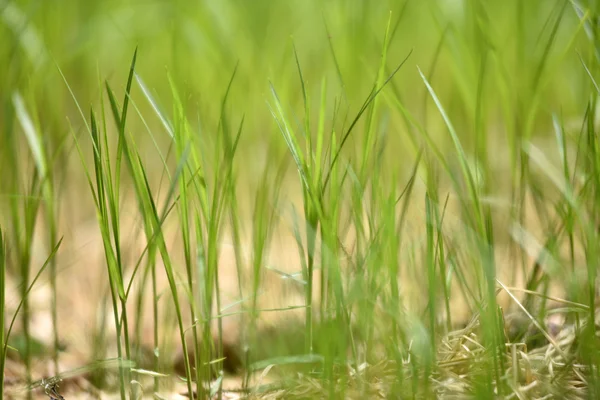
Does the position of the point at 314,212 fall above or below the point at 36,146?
below

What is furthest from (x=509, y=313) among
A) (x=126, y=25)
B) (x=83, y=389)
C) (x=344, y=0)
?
(x=126, y=25)

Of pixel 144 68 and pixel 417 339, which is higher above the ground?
pixel 144 68

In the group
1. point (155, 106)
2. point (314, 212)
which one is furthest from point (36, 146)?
point (314, 212)

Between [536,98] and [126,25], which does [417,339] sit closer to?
[536,98]

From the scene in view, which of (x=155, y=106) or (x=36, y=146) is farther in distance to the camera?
(x=36, y=146)

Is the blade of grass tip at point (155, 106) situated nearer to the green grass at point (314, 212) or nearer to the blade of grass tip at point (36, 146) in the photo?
the green grass at point (314, 212)

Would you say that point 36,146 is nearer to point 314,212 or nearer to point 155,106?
point 155,106

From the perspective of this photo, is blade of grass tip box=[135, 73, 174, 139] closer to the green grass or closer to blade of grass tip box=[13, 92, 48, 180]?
the green grass

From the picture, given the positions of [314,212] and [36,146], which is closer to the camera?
[314,212]

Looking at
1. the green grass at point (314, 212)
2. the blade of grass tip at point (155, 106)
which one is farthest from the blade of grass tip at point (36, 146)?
the blade of grass tip at point (155, 106)

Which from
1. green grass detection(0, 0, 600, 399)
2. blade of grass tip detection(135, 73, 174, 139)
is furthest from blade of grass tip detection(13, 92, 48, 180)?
blade of grass tip detection(135, 73, 174, 139)
